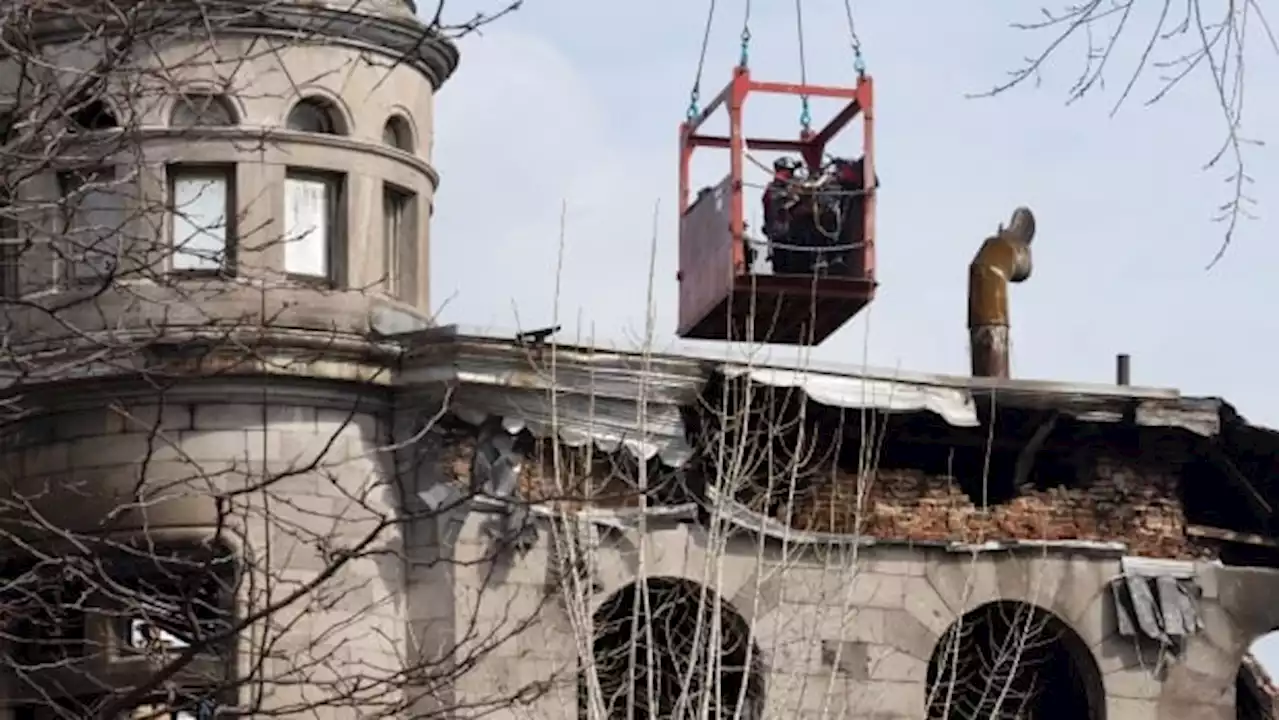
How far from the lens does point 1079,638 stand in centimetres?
3691

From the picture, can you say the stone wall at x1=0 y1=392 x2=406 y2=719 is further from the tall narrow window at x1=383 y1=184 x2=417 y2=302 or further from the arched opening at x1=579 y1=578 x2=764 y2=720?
the arched opening at x1=579 y1=578 x2=764 y2=720

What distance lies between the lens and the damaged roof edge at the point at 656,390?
3431cm

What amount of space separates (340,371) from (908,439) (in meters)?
5.54

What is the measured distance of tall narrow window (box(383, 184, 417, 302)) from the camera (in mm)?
35344

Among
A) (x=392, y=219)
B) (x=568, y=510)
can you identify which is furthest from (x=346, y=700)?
(x=392, y=219)

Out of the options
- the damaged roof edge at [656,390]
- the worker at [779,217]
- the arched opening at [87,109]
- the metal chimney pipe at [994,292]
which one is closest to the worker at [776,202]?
the worker at [779,217]

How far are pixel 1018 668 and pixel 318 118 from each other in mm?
8338

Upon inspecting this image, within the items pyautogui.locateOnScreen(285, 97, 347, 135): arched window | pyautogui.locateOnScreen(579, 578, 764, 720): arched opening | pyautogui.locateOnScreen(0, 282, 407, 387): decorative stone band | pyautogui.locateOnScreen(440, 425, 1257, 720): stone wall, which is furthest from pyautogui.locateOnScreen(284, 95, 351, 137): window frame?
pyautogui.locateOnScreen(579, 578, 764, 720): arched opening

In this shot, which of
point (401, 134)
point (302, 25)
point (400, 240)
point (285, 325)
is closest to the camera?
point (302, 25)

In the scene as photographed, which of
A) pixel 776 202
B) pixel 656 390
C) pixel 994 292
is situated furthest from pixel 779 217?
pixel 994 292

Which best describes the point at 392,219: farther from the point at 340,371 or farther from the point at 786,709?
the point at 786,709

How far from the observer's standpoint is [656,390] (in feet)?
115

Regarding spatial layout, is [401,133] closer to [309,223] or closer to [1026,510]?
[309,223]

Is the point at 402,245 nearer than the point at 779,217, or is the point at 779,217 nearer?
the point at 402,245
